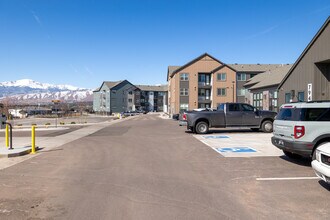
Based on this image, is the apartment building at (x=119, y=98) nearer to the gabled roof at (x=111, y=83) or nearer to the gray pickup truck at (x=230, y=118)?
the gabled roof at (x=111, y=83)

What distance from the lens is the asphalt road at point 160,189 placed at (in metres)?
5.36

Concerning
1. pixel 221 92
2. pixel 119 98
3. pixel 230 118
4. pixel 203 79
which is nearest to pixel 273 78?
pixel 230 118

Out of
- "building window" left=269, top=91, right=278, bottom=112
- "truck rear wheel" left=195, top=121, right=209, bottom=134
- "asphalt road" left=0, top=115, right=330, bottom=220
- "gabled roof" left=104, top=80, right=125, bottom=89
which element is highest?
"gabled roof" left=104, top=80, right=125, bottom=89

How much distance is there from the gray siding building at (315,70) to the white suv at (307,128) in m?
10.7

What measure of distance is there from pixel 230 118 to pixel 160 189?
13921mm

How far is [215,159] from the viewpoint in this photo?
1049 centimetres

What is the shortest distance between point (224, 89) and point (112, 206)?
5467 cm

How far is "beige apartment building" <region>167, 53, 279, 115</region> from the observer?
190 feet

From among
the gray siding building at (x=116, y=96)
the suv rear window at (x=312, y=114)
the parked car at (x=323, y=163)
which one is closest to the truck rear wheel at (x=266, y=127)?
the suv rear window at (x=312, y=114)

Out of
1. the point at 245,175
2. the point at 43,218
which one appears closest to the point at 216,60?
the point at 245,175

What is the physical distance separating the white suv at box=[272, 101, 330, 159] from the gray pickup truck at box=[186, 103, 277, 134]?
10.5 meters

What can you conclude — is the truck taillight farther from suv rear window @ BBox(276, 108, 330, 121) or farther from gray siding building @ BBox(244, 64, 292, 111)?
gray siding building @ BBox(244, 64, 292, 111)

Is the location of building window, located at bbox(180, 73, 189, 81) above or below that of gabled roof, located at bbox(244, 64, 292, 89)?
above

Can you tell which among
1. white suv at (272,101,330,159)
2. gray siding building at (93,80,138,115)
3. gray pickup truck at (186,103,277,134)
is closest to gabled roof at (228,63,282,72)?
gray pickup truck at (186,103,277,134)
